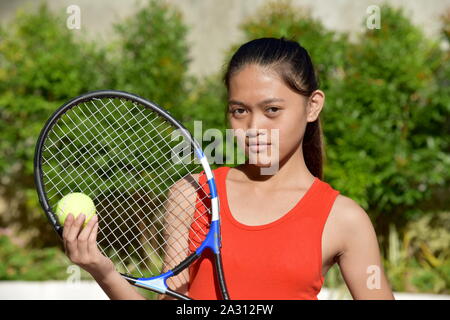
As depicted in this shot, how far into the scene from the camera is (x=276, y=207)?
1758 mm

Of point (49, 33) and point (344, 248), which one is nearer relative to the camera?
point (344, 248)

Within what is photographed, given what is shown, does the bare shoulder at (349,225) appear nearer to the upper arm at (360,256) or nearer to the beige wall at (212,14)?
the upper arm at (360,256)

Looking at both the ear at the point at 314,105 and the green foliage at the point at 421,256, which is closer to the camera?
the ear at the point at 314,105

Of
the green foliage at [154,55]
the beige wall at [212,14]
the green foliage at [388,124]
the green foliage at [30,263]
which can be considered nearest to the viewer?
the green foliage at [388,124]

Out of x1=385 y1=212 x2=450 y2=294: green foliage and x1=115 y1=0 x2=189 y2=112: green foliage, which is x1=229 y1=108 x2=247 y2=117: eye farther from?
x1=385 y1=212 x2=450 y2=294: green foliage

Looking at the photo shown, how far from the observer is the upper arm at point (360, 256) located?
1.67 meters

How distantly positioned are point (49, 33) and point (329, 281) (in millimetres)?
2726

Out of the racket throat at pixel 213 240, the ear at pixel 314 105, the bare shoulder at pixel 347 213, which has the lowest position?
the racket throat at pixel 213 240

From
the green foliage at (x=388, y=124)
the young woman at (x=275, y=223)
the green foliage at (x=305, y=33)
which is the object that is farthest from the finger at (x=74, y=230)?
the green foliage at (x=305, y=33)

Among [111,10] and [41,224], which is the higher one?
[111,10]

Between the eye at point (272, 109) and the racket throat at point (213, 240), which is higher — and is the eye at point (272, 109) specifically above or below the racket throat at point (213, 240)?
above

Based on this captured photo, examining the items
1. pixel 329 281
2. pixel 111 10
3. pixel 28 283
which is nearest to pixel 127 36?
pixel 111 10
